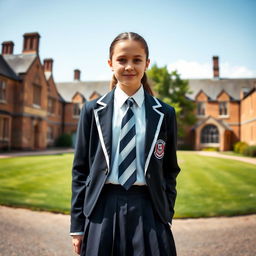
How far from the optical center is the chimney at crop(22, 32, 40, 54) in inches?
987

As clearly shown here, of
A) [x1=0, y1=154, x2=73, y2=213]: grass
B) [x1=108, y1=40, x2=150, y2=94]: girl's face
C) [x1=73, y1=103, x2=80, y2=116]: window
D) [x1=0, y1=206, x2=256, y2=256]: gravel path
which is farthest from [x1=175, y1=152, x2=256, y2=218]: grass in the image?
[x1=73, y1=103, x2=80, y2=116]: window

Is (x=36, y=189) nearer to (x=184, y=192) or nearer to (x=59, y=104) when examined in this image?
(x=184, y=192)

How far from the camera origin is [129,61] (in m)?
1.74

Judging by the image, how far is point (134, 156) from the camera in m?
1.72

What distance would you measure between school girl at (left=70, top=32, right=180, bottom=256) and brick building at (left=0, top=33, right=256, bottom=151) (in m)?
20.3

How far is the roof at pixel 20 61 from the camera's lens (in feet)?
75.7

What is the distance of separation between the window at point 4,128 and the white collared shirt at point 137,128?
69.0ft

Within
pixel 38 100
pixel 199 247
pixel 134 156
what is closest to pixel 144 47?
pixel 134 156

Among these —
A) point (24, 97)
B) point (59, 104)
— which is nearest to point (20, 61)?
point (24, 97)

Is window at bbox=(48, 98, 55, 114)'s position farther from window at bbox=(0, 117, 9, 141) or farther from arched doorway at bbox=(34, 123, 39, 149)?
window at bbox=(0, 117, 9, 141)

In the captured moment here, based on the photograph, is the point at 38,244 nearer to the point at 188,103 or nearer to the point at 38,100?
Result: the point at 38,100

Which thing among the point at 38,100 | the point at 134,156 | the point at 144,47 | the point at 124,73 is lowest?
A: the point at 134,156

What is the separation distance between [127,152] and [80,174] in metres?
0.40

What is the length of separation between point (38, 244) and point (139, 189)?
9.10 feet
